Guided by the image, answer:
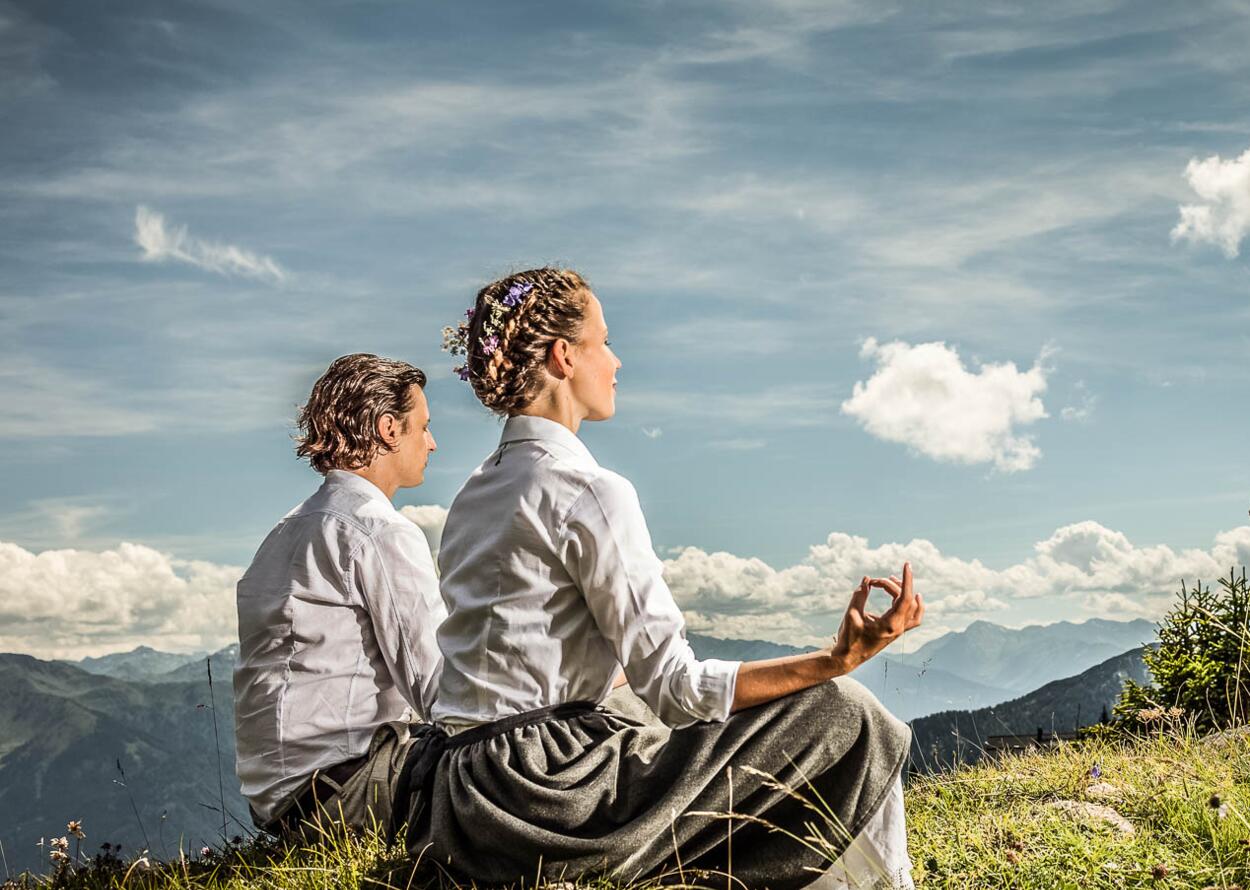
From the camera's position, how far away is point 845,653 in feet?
12.0

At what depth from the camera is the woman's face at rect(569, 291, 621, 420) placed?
14.0ft

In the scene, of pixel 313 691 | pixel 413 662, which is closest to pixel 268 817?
pixel 313 691

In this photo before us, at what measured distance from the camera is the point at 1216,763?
22.0 feet

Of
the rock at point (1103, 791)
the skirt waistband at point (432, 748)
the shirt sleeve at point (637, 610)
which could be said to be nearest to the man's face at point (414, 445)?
the skirt waistband at point (432, 748)

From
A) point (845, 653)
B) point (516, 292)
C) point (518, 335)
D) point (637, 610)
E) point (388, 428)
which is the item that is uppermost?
point (516, 292)

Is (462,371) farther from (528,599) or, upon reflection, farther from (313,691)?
(313,691)

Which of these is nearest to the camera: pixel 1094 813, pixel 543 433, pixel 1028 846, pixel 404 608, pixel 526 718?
pixel 526 718

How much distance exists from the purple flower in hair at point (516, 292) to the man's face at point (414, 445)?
6.31 feet

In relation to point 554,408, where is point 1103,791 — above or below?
below

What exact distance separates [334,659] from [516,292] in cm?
220

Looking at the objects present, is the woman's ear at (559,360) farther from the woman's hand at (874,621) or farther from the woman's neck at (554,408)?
the woman's hand at (874,621)

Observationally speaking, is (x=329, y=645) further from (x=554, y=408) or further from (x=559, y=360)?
(x=559, y=360)

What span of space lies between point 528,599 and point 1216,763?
15.7ft

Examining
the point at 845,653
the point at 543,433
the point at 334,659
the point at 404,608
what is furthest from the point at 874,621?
the point at 334,659
